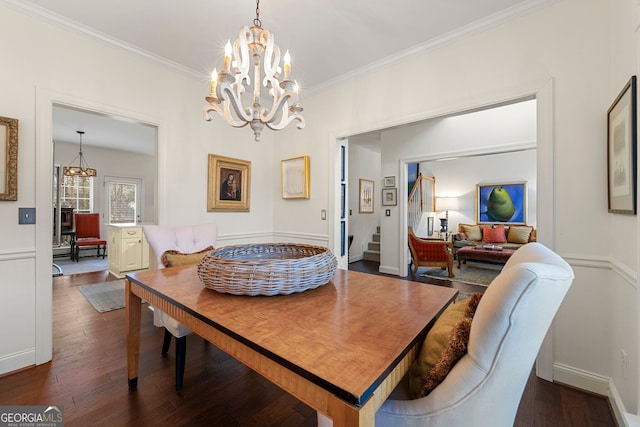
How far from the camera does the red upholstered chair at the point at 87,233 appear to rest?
5.72 m

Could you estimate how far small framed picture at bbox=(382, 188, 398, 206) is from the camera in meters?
4.85

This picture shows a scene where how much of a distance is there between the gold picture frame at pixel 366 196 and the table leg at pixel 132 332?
518 cm

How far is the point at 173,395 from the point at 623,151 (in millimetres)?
2794

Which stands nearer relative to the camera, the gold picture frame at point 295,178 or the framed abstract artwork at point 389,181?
the gold picture frame at point 295,178

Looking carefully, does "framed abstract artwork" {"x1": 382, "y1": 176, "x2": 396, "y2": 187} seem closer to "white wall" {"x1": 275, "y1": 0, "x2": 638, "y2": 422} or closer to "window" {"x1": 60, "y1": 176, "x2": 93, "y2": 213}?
"white wall" {"x1": 275, "y1": 0, "x2": 638, "y2": 422}

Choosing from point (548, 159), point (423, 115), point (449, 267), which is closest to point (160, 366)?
point (423, 115)

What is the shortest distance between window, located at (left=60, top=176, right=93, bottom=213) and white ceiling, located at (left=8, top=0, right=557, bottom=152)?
5458mm

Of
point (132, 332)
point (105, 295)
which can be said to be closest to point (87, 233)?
point (105, 295)

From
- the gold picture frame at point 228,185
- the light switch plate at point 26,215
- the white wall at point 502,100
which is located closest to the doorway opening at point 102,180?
the gold picture frame at point 228,185

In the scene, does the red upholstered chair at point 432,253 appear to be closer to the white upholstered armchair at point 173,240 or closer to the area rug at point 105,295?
the white upholstered armchair at point 173,240

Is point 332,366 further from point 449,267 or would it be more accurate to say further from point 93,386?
point 449,267

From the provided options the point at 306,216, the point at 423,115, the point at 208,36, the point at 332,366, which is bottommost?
the point at 332,366

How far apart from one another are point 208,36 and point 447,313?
2601mm

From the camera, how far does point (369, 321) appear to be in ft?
3.03
